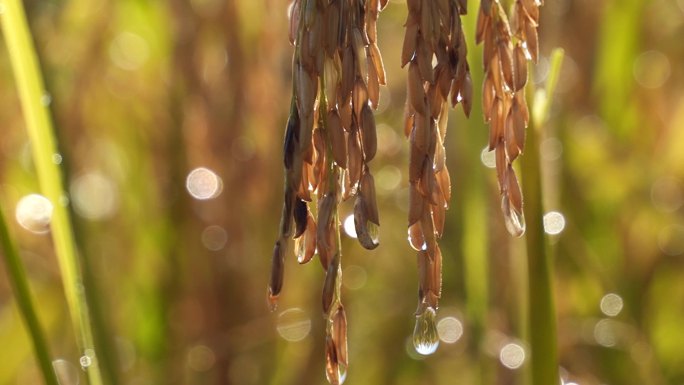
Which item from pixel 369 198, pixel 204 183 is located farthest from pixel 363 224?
pixel 204 183

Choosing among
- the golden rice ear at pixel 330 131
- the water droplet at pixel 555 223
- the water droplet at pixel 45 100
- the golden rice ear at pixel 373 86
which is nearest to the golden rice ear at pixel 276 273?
the golden rice ear at pixel 330 131

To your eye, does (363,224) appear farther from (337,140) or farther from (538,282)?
(538,282)

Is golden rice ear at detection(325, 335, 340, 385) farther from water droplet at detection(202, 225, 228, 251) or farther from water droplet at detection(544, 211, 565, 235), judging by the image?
water droplet at detection(202, 225, 228, 251)

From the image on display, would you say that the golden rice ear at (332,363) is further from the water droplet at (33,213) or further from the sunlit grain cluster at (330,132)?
the water droplet at (33,213)

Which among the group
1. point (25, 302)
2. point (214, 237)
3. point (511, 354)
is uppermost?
point (25, 302)

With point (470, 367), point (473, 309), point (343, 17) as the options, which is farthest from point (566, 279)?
Result: point (343, 17)

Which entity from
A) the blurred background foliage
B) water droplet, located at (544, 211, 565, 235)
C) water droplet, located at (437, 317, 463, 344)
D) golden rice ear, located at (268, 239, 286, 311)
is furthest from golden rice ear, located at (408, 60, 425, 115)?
water droplet, located at (437, 317, 463, 344)
